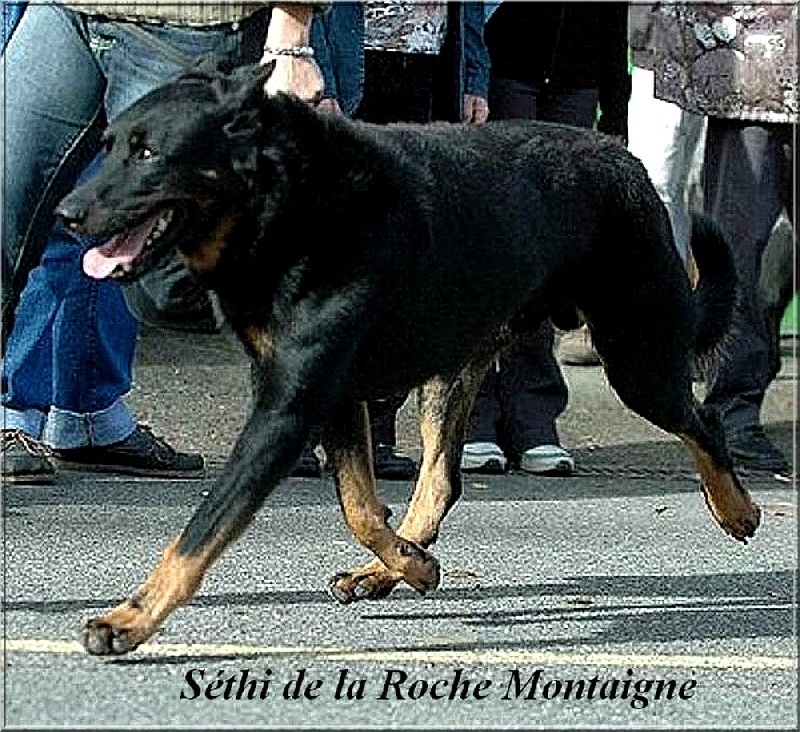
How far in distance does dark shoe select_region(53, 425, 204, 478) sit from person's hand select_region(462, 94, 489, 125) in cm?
152

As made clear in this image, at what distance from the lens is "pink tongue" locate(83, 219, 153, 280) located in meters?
4.73

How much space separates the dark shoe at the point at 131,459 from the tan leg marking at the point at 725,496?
2.04m

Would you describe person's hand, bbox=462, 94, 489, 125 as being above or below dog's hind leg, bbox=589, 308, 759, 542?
above

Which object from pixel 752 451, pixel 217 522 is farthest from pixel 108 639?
pixel 752 451

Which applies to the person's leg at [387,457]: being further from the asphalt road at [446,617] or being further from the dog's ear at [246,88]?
the dog's ear at [246,88]

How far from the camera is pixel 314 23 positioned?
6.07 m

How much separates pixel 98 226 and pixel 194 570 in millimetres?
751

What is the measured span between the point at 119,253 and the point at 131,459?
272 cm

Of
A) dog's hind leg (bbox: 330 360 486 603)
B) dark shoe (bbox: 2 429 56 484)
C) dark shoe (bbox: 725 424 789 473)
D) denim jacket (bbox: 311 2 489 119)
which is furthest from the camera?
dark shoe (bbox: 725 424 789 473)

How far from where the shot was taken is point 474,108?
700cm

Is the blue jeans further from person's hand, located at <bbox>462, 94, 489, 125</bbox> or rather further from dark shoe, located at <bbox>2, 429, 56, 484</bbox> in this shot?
person's hand, located at <bbox>462, 94, 489, 125</bbox>

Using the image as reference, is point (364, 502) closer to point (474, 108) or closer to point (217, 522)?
point (217, 522)

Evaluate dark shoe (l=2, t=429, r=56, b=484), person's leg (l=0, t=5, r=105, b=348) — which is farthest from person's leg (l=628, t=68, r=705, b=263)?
person's leg (l=0, t=5, r=105, b=348)

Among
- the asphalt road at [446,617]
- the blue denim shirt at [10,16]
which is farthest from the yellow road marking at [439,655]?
the blue denim shirt at [10,16]
